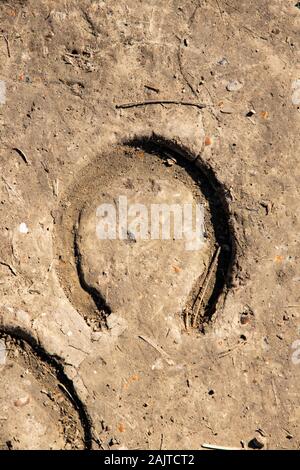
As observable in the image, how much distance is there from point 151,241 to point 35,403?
4.34ft

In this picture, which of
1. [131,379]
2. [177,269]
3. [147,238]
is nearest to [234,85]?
[147,238]

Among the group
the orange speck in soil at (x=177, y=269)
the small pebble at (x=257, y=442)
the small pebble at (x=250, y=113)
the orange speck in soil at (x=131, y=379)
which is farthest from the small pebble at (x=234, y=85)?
the small pebble at (x=257, y=442)

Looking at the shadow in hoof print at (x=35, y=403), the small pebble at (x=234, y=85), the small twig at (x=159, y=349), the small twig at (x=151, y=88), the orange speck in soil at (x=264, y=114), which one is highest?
the small pebble at (x=234, y=85)

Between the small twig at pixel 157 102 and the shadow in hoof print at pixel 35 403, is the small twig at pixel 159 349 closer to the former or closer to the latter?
the shadow in hoof print at pixel 35 403

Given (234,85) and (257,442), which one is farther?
(234,85)

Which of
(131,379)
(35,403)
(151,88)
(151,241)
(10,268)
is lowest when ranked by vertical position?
(35,403)

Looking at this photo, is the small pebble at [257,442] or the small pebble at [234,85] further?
the small pebble at [234,85]

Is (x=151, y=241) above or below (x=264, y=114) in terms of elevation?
below

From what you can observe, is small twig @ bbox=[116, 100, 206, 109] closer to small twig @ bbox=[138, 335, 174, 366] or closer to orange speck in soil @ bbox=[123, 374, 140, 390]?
small twig @ bbox=[138, 335, 174, 366]

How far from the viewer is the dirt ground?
148 inches

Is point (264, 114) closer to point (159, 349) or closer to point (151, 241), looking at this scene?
point (151, 241)

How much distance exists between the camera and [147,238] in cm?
385

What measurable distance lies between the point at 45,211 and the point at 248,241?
1.38 m

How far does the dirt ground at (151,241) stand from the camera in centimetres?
376
